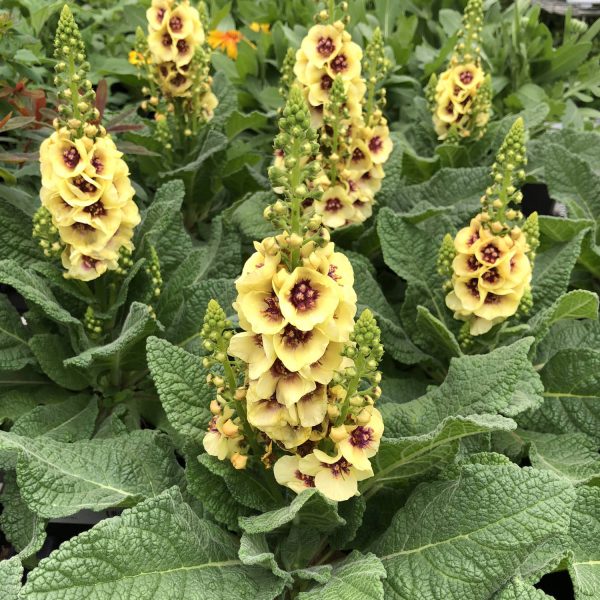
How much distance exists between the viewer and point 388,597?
131 cm

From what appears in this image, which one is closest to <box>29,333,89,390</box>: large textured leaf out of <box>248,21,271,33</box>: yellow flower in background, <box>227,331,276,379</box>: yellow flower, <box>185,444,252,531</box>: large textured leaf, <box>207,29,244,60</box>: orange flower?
<box>185,444,252,531</box>: large textured leaf

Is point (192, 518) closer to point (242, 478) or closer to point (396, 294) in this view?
point (242, 478)

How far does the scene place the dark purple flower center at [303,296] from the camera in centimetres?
112

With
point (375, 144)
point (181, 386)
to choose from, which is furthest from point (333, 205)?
point (181, 386)

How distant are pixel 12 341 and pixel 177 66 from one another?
968mm

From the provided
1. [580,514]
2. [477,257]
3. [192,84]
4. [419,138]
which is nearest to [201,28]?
[192,84]

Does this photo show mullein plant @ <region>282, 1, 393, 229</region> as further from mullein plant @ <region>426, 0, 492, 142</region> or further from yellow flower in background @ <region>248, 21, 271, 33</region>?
yellow flower in background @ <region>248, 21, 271, 33</region>

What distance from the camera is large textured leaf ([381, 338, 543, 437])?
4.63 ft

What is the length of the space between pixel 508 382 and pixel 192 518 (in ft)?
2.13

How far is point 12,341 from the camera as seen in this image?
6.38 ft

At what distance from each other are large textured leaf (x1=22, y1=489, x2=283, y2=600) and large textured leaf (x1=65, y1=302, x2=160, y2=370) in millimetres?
468

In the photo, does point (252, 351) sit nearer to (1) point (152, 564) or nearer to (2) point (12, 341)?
(1) point (152, 564)

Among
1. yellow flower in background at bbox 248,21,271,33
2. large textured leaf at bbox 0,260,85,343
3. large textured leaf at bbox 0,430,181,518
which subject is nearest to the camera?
large textured leaf at bbox 0,430,181,518

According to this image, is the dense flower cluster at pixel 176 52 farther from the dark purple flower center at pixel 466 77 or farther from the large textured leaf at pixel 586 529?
the large textured leaf at pixel 586 529
